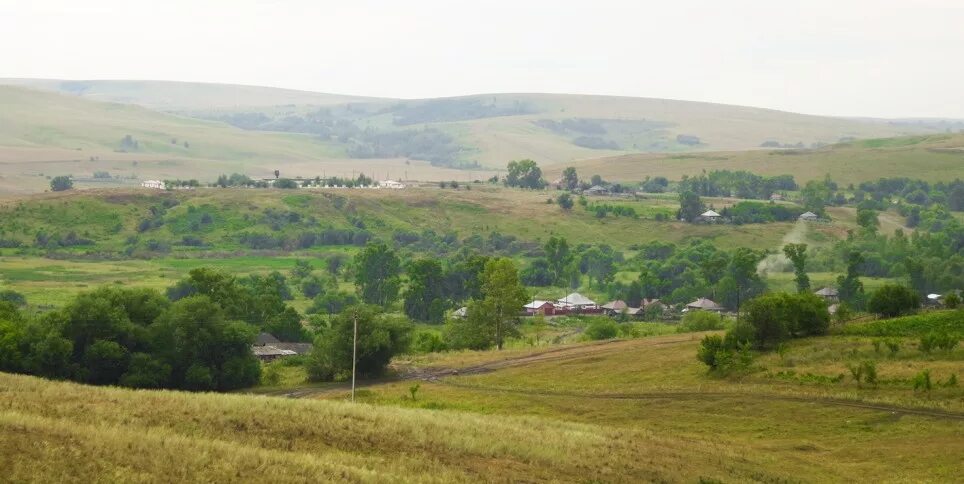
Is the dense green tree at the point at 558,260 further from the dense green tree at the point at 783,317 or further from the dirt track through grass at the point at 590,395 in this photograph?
the dense green tree at the point at 783,317

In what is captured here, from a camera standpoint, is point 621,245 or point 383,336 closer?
point 383,336

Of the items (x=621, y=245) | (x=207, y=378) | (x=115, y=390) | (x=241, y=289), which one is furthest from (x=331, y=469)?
(x=621, y=245)

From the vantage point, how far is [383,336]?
263 feet

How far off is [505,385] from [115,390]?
2863 cm

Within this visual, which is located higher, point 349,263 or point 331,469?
point 331,469

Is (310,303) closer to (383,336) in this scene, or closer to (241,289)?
(241,289)

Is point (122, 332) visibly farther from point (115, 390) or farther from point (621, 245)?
point (621, 245)

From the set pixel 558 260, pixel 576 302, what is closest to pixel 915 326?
pixel 576 302

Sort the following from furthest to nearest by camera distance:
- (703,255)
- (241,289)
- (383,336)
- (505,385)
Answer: (703,255) → (241,289) → (383,336) → (505,385)

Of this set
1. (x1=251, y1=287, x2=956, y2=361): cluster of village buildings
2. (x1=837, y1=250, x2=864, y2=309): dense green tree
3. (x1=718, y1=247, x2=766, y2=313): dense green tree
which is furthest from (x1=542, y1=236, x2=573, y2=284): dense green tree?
(x1=837, y1=250, x2=864, y2=309): dense green tree

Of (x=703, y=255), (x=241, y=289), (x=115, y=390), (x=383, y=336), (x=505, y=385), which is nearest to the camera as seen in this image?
(x=115, y=390)

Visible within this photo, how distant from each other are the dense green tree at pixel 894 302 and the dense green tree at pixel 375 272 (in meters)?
67.3

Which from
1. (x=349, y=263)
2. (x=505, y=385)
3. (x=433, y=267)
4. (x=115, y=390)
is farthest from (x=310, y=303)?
(x=115, y=390)

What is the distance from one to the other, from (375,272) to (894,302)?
75.1 meters
